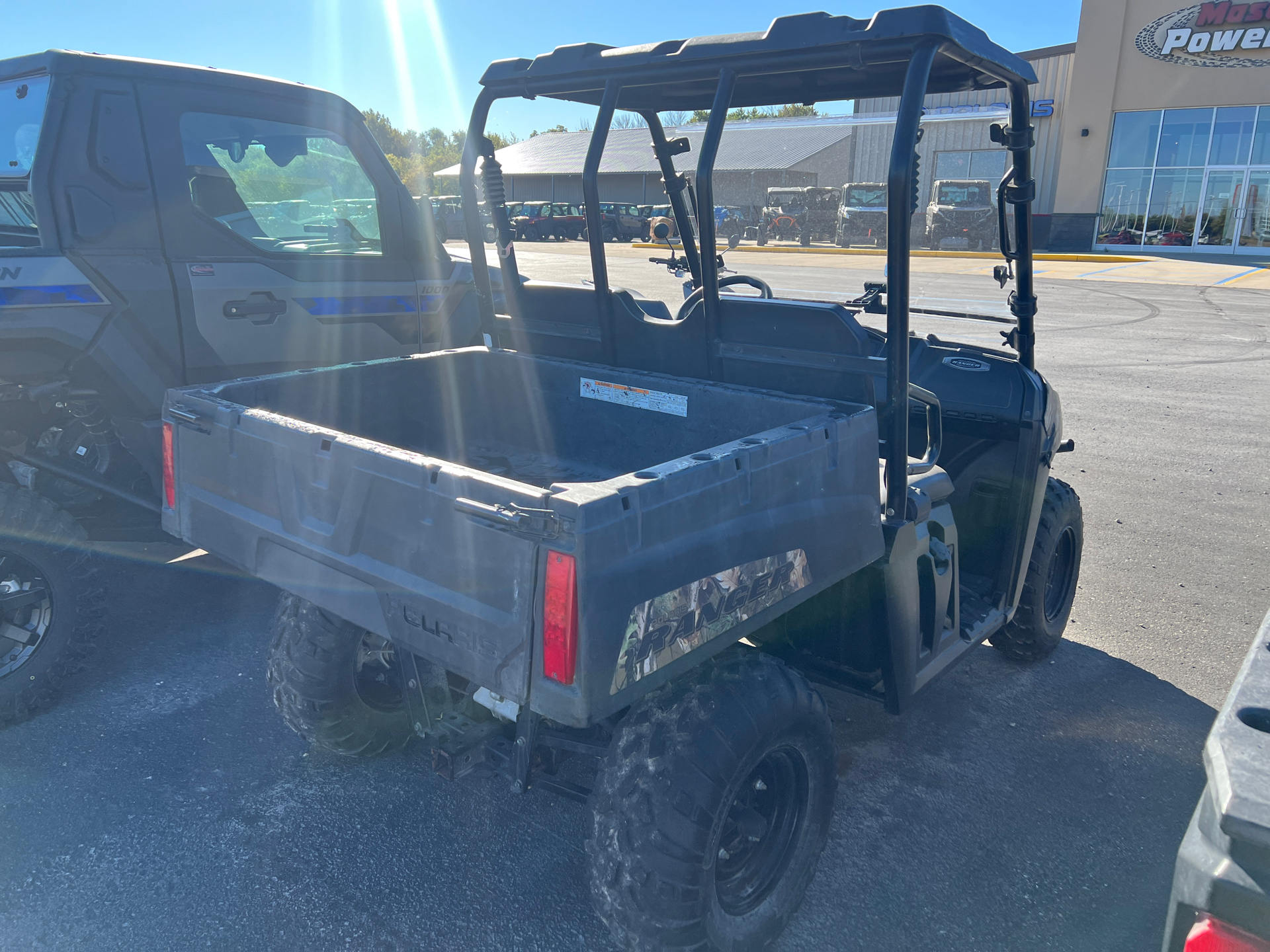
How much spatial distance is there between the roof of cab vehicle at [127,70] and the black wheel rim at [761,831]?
13.0 ft

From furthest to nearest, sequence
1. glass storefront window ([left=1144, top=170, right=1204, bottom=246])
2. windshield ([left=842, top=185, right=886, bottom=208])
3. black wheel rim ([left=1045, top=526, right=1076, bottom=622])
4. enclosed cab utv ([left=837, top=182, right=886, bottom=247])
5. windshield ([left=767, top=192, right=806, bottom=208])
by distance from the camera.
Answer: windshield ([left=767, top=192, right=806, bottom=208]), enclosed cab utv ([left=837, top=182, right=886, bottom=247]), windshield ([left=842, top=185, right=886, bottom=208]), glass storefront window ([left=1144, top=170, right=1204, bottom=246]), black wheel rim ([left=1045, top=526, right=1076, bottom=622])

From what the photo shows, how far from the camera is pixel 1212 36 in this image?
26594 mm

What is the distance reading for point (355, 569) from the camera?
7.64ft

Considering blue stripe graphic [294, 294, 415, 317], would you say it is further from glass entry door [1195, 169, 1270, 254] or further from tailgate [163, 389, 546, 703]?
glass entry door [1195, 169, 1270, 254]

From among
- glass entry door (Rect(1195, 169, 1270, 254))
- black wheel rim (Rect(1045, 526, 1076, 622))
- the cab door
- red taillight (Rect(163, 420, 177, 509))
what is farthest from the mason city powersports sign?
red taillight (Rect(163, 420, 177, 509))

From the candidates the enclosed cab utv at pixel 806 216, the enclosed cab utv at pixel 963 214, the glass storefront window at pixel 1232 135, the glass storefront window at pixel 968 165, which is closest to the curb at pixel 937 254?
the enclosed cab utv at pixel 963 214

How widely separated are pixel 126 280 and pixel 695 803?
11.1 ft

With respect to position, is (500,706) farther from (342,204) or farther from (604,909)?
(342,204)

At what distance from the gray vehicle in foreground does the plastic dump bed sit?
105cm

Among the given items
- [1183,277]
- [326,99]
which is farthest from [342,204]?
[1183,277]

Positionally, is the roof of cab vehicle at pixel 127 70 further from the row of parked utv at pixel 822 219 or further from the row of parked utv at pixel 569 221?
the row of parked utv at pixel 569 221

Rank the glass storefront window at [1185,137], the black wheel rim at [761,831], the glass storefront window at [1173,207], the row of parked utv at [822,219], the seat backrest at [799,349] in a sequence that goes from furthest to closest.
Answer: the row of parked utv at [822,219], the glass storefront window at [1173,207], the glass storefront window at [1185,137], the seat backrest at [799,349], the black wheel rim at [761,831]

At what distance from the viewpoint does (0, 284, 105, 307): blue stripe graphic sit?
361 centimetres

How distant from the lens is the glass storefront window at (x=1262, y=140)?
26.7 m
